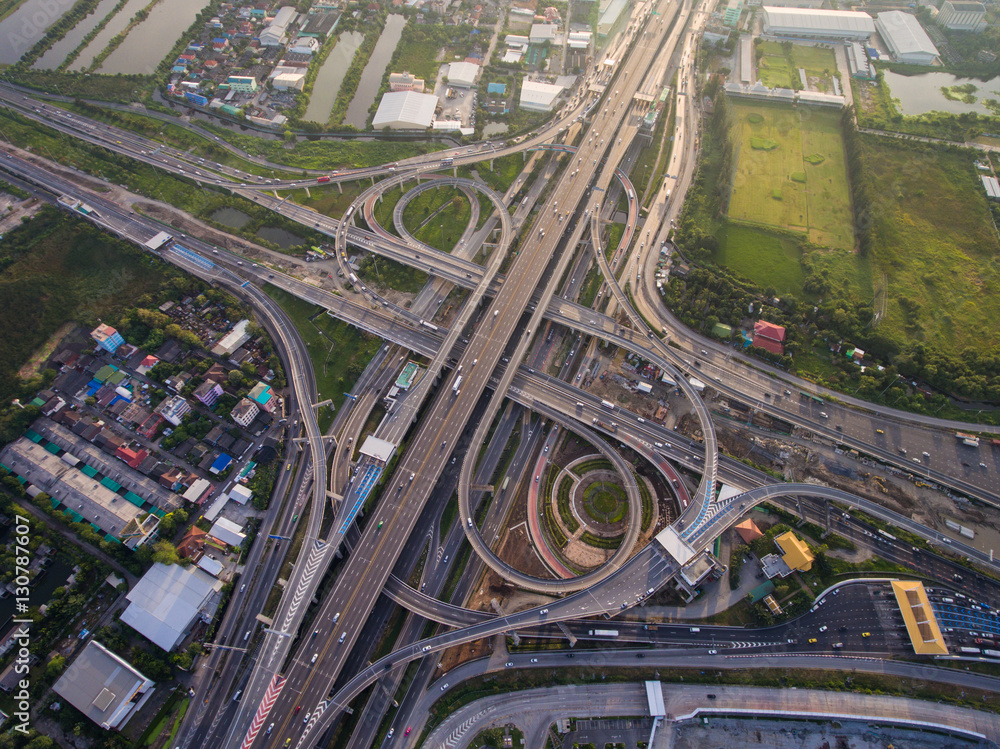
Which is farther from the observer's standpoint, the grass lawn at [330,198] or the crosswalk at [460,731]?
the grass lawn at [330,198]

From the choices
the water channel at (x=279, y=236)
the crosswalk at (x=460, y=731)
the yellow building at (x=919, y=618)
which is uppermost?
the water channel at (x=279, y=236)

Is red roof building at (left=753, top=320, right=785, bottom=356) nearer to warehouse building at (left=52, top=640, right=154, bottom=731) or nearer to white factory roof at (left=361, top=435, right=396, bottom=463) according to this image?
white factory roof at (left=361, top=435, right=396, bottom=463)

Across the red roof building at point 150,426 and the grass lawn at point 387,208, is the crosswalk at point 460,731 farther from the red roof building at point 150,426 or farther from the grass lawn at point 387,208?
the grass lawn at point 387,208

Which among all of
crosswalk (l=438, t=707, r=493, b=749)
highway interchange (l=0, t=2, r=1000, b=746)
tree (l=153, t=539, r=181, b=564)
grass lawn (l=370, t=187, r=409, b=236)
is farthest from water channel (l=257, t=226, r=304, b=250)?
crosswalk (l=438, t=707, r=493, b=749)

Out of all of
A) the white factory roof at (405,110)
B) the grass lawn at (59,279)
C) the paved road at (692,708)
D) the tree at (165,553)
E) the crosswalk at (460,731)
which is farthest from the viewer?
the white factory roof at (405,110)

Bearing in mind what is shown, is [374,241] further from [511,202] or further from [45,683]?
[45,683]

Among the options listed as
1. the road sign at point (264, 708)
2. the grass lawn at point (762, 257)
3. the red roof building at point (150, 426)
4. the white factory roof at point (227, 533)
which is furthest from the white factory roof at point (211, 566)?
the grass lawn at point (762, 257)

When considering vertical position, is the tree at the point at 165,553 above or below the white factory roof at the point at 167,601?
above
